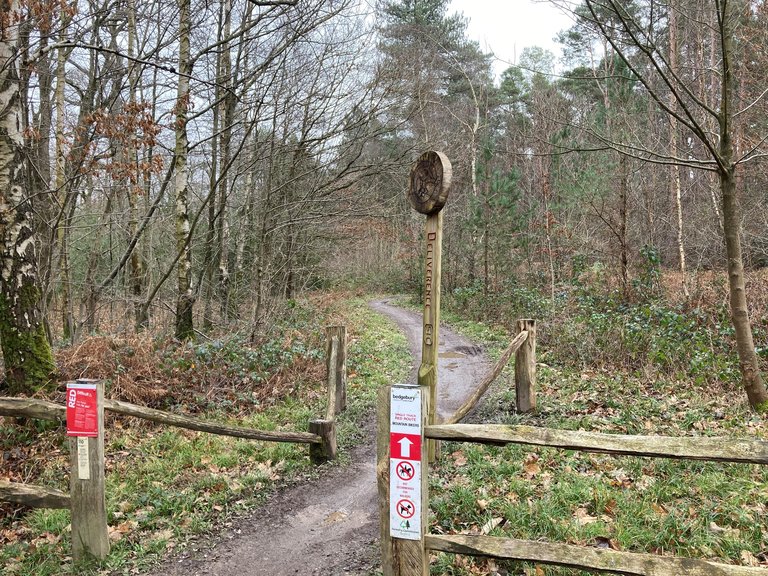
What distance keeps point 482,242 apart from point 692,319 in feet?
30.0

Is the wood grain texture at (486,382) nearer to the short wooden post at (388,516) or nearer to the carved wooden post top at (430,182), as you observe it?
the carved wooden post top at (430,182)

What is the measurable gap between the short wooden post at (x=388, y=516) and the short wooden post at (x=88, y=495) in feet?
7.88

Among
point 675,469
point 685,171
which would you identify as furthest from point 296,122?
point 685,171

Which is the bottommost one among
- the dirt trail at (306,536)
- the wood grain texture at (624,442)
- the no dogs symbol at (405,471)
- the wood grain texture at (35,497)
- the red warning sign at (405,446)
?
the dirt trail at (306,536)

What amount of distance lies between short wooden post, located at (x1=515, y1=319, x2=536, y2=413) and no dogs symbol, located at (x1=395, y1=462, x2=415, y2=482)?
4517 mm

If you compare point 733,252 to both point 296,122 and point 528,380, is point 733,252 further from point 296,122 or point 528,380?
point 296,122

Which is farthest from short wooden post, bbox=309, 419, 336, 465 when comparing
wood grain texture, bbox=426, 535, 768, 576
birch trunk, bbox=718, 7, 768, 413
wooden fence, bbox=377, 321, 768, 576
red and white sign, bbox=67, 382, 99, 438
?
birch trunk, bbox=718, 7, 768, 413

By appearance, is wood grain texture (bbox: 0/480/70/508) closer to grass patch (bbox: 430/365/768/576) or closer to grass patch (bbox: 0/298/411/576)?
grass patch (bbox: 0/298/411/576)

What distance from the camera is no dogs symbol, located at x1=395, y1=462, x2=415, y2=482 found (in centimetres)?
309

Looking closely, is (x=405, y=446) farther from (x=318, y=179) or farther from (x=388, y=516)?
(x=318, y=179)

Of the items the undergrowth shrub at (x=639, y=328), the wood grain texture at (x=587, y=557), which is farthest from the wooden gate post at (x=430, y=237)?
the undergrowth shrub at (x=639, y=328)

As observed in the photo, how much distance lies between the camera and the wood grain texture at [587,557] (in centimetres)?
262

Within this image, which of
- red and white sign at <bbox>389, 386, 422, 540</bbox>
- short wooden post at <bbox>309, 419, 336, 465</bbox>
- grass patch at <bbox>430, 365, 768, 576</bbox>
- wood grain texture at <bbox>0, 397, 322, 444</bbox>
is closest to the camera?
red and white sign at <bbox>389, 386, 422, 540</bbox>

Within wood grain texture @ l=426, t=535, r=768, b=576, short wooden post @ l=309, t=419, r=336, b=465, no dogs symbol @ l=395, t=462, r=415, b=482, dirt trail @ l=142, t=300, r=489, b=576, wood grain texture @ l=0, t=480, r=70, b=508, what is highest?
no dogs symbol @ l=395, t=462, r=415, b=482
